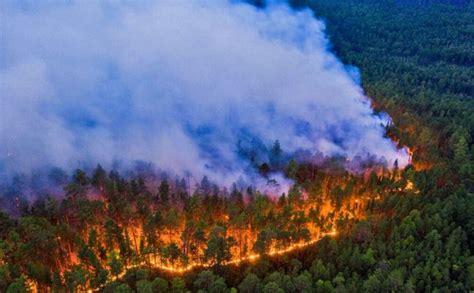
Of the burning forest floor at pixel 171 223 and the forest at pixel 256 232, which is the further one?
the burning forest floor at pixel 171 223

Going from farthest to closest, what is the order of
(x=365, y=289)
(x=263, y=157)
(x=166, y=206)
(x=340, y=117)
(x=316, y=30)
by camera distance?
(x=316, y=30) → (x=340, y=117) → (x=263, y=157) → (x=166, y=206) → (x=365, y=289)

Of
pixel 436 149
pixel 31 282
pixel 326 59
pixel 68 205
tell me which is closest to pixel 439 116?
pixel 436 149

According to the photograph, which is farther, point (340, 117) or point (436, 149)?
point (340, 117)

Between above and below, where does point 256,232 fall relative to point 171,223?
below

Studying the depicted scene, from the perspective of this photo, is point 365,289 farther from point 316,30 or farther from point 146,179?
point 316,30

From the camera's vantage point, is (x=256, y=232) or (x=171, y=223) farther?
(x=256, y=232)

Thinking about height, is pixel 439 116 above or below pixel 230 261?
above

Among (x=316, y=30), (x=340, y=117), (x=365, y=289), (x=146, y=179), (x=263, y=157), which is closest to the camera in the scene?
(x=365, y=289)

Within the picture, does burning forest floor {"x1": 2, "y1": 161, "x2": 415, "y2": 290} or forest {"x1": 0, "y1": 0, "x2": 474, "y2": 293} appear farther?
burning forest floor {"x1": 2, "y1": 161, "x2": 415, "y2": 290}
